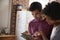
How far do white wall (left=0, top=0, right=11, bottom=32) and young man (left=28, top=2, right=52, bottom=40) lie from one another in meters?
1.64

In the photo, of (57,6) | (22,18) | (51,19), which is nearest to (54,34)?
(51,19)

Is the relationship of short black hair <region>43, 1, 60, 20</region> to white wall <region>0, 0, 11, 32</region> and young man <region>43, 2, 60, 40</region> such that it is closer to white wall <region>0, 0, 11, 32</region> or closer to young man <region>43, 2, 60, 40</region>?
young man <region>43, 2, 60, 40</region>

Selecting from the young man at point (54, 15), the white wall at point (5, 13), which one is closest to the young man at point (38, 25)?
the young man at point (54, 15)

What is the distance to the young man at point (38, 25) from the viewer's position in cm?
197

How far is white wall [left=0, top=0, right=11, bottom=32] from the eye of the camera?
384 centimetres

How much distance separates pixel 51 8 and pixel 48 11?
0.13ft

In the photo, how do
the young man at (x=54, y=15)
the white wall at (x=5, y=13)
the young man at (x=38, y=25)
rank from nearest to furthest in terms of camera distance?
the young man at (x=54, y=15) < the young man at (x=38, y=25) < the white wall at (x=5, y=13)

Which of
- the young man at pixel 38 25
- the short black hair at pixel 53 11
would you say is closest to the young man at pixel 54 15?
the short black hair at pixel 53 11

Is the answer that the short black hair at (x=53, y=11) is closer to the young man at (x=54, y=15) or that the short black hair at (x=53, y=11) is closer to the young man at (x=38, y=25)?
the young man at (x=54, y=15)

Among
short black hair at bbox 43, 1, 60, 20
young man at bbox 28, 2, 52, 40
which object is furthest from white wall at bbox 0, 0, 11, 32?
short black hair at bbox 43, 1, 60, 20

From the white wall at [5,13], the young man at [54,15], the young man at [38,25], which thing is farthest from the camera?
the white wall at [5,13]

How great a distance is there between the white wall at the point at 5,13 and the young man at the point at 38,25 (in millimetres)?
1637

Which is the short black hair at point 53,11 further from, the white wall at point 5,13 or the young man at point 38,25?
the white wall at point 5,13

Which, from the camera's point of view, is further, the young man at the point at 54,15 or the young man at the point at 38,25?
the young man at the point at 38,25
